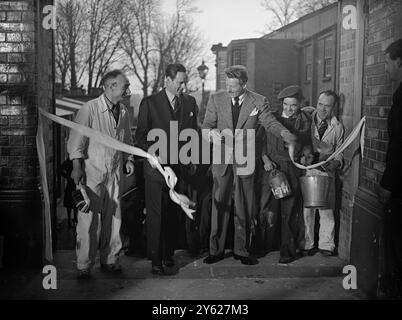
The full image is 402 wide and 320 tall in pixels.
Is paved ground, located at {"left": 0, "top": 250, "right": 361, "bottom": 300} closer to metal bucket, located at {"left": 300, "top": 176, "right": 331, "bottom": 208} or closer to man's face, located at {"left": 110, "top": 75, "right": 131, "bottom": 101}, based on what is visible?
metal bucket, located at {"left": 300, "top": 176, "right": 331, "bottom": 208}

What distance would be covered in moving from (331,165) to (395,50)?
1.51 meters

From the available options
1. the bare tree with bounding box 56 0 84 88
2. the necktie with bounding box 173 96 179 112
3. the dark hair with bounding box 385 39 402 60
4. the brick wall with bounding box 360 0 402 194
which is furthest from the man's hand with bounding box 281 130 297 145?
the bare tree with bounding box 56 0 84 88

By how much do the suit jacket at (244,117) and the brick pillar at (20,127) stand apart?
65.5 inches

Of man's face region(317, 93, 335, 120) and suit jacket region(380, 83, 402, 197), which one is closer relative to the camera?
suit jacket region(380, 83, 402, 197)

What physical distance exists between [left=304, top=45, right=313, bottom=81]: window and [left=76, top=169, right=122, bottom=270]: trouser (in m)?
2.13

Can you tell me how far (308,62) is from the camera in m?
5.61

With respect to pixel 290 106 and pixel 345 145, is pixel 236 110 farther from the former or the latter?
pixel 345 145

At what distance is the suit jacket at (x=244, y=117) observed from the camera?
5.48m

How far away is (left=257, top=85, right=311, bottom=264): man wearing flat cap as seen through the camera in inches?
220

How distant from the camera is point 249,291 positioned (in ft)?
16.5

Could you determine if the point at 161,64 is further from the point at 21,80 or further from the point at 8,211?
the point at 8,211

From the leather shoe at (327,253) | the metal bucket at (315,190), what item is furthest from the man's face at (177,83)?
the leather shoe at (327,253)

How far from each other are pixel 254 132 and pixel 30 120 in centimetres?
214

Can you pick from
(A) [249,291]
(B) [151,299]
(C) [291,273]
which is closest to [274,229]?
(C) [291,273]
